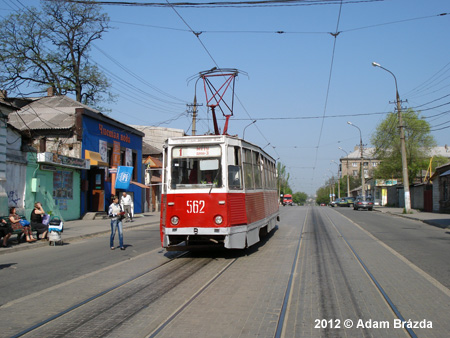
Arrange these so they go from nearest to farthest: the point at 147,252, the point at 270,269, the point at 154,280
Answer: the point at 154,280, the point at 270,269, the point at 147,252

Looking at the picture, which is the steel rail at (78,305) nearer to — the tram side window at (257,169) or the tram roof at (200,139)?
the tram roof at (200,139)

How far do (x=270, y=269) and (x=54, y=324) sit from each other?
496 centimetres

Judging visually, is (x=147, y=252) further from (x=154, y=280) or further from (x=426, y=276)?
(x=426, y=276)

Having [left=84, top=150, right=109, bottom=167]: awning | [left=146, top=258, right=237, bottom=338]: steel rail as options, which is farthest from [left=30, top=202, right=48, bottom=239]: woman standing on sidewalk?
[left=84, top=150, right=109, bottom=167]: awning

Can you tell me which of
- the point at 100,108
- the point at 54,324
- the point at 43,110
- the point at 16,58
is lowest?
the point at 54,324

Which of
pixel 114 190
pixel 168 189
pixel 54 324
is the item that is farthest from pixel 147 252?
pixel 114 190

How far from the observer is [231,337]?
4.96 metres

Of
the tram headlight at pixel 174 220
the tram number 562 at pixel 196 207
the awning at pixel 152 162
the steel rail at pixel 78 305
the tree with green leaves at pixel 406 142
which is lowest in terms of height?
the steel rail at pixel 78 305

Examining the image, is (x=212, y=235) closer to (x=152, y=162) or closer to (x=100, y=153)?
(x=100, y=153)

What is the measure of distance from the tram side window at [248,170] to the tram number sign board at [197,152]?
114 centimetres

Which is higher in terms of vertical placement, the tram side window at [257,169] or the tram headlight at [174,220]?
the tram side window at [257,169]

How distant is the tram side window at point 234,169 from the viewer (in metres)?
10.6

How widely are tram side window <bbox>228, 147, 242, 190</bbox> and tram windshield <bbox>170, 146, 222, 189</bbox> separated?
11.2 inches

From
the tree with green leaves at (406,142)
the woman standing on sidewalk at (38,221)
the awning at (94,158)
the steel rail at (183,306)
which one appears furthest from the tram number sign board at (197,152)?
the tree with green leaves at (406,142)
